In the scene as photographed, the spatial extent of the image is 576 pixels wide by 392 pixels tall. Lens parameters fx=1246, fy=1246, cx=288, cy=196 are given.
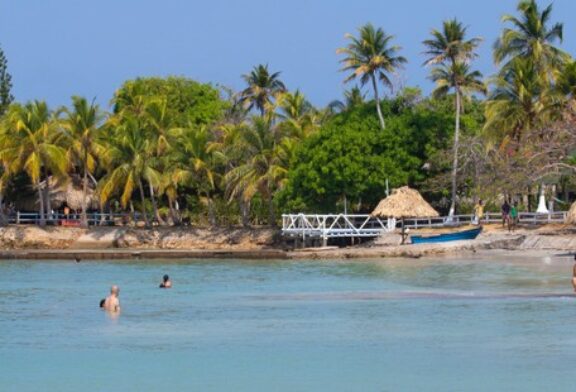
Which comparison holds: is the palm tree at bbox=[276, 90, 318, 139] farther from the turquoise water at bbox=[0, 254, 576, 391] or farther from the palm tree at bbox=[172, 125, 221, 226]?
the turquoise water at bbox=[0, 254, 576, 391]

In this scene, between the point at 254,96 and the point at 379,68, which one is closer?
the point at 379,68

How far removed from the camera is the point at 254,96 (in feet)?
247

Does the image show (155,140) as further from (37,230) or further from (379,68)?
(379,68)

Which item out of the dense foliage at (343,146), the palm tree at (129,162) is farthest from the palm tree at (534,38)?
the palm tree at (129,162)

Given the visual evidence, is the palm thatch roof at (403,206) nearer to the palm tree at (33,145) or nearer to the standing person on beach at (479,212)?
the standing person on beach at (479,212)

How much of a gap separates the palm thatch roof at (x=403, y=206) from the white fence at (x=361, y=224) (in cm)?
139

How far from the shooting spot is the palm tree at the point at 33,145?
59719 millimetres

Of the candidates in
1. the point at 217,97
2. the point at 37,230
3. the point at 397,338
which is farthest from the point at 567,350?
the point at 217,97

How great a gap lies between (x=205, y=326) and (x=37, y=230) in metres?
35.4

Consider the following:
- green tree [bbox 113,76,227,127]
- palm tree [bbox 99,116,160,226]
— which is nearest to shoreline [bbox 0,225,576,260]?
palm tree [bbox 99,116,160,226]

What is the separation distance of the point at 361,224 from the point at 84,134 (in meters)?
14.8

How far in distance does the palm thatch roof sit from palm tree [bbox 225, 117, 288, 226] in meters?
7.28

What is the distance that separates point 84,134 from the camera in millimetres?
61312

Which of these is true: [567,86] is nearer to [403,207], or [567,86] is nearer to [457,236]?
[457,236]
